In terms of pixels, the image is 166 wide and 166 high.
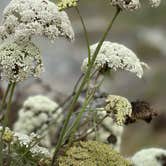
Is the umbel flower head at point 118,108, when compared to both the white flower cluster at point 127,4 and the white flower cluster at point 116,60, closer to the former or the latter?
the white flower cluster at point 116,60

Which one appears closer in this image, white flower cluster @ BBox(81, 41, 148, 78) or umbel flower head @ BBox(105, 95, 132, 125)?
umbel flower head @ BBox(105, 95, 132, 125)

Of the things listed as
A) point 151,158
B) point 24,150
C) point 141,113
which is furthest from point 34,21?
point 151,158

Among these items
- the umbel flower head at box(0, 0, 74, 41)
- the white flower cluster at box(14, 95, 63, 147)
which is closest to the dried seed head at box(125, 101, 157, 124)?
the umbel flower head at box(0, 0, 74, 41)

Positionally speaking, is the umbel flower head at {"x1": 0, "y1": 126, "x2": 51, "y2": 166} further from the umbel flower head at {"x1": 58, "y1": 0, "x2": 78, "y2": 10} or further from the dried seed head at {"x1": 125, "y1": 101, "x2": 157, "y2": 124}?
the umbel flower head at {"x1": 58, "y1": 0, "x2": 78, "y2": 10}

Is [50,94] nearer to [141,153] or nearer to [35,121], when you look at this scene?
[35,121]

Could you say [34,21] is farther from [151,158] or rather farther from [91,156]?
[151,158]

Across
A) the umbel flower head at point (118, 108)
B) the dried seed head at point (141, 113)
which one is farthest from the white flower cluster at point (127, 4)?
the dried seed head at point (141, 113)
